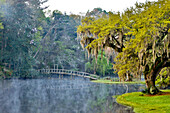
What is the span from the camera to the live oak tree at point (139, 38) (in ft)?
57.2

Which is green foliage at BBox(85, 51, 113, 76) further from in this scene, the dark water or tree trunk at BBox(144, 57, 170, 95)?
tree trunk at BBox(144, 57, 170, 95)

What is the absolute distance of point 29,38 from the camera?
53.2 meters

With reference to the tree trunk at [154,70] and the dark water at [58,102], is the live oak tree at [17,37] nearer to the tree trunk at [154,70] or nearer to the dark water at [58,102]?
the dark water at [58,102]

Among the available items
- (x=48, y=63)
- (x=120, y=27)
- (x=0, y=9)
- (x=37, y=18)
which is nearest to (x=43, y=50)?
(x=48, y=63)

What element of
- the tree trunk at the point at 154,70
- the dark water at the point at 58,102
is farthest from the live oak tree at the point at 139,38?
the dark water at the point at 58,102

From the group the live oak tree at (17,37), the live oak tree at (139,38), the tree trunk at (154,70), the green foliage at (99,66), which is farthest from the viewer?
the green foliage at (99,66)

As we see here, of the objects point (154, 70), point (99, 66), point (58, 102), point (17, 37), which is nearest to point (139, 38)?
point (154, 70)

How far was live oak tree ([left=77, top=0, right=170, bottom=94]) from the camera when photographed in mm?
17422

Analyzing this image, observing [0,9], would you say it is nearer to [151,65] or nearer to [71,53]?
[71,53]

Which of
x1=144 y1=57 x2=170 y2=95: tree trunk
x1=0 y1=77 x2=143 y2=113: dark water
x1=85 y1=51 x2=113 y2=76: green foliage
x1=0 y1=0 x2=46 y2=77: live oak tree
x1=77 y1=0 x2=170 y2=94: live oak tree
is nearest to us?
x1=0 y1=77 x2=143 y2=113: dark water

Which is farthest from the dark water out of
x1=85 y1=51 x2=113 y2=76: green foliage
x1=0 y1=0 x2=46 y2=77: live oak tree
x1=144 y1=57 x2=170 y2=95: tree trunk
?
x1=85 y1=51 x2=113 y2=76: green foliage

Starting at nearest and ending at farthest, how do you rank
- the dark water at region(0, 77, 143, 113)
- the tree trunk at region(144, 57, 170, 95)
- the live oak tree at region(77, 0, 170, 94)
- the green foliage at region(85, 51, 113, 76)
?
1. the dark water at region(0, 77, 143, 113)
2. the live oak tree at region(77, 0, 170, 94)
3. the tree trunk at region(144, 57, 170, 95)
4. the green foliage at region(85, 51, 113, 76)

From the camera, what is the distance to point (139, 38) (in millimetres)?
17469

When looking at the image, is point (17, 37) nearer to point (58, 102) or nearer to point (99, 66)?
point (99, 66)
